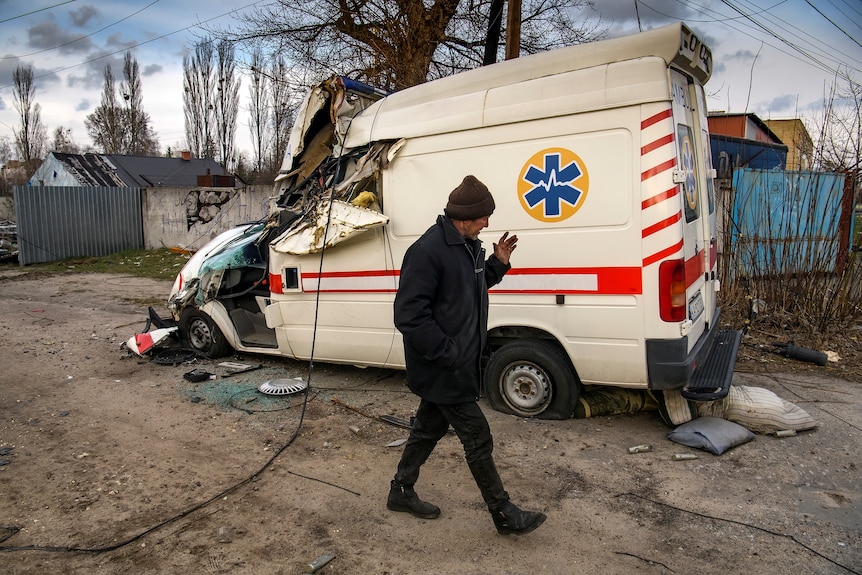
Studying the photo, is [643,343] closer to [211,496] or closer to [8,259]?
[211,496]

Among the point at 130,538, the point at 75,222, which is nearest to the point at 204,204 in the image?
the point at 75,222

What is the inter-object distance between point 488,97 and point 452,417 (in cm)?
260

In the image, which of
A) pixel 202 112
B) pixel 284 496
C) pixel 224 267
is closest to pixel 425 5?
pixel 224 267

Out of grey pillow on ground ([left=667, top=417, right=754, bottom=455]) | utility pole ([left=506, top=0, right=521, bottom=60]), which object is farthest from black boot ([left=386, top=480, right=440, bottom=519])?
utility pole ([left=506, top=0, right=521, bottom=60])

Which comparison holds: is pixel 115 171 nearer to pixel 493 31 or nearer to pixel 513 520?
pixel 493 31

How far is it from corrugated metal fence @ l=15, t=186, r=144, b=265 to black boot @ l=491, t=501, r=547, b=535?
17.9 meters

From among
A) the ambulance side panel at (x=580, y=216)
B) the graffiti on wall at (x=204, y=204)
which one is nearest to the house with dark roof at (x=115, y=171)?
the graffiti on wall at (x=204, y=204)

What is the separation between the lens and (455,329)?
3.21 m

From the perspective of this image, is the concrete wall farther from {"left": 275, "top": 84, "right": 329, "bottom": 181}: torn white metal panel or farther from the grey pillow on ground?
the grey pillow on ground

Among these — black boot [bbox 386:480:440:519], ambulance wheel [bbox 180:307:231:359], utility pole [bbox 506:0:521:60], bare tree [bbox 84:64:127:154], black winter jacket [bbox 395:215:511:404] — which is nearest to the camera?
black winter jacket [bbox 395:215:511:404]

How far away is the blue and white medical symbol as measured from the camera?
4.34 m

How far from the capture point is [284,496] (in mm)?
3812

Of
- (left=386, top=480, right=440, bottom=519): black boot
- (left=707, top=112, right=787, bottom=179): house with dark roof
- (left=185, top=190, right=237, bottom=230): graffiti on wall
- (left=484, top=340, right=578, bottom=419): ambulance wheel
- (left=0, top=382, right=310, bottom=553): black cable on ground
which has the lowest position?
(left=0, top=382, right=310, bottom=553): black cable on ground

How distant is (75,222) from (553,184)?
1750cm
